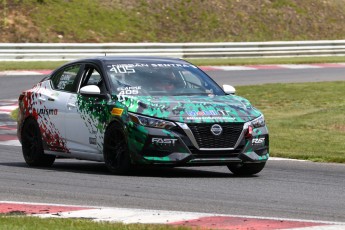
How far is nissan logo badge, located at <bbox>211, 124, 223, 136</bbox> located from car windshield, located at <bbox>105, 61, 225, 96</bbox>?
0.98m

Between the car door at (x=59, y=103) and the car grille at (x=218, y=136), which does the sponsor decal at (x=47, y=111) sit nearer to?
the car door at (x=59, y=103)

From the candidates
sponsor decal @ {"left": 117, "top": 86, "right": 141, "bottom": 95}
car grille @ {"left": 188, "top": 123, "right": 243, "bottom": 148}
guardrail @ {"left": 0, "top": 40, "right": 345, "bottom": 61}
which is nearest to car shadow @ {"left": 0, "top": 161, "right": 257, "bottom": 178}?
car grille @ {"left": 188, "top": 123, "right": 243, "bottom": 148}

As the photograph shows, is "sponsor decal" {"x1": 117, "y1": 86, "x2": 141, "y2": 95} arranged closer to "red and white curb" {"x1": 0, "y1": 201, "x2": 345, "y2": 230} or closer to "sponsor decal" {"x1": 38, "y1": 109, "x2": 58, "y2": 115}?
"sponsor decal" {"x1": 38, "y1": 109, "x2": 58, "y2": 115}

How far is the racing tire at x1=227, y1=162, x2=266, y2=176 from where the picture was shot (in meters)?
12.7

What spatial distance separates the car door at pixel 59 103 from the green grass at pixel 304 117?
351 cm

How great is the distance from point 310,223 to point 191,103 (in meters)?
4.14

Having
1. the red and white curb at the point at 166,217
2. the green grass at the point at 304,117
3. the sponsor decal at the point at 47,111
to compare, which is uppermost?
the red and white curb at the point at 166,217

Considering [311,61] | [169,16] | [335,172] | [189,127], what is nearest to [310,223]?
[189,127]

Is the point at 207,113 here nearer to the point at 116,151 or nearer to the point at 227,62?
the point at 116,151

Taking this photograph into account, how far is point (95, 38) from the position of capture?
43625 mm

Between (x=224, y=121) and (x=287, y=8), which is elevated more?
(x=224, y=121)

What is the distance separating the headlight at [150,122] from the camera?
1195cm

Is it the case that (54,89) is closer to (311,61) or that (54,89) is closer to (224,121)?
(224,121)

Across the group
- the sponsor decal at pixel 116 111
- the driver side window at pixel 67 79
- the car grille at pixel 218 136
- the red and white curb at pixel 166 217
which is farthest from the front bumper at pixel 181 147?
the red and white curb at pixel 166 217
